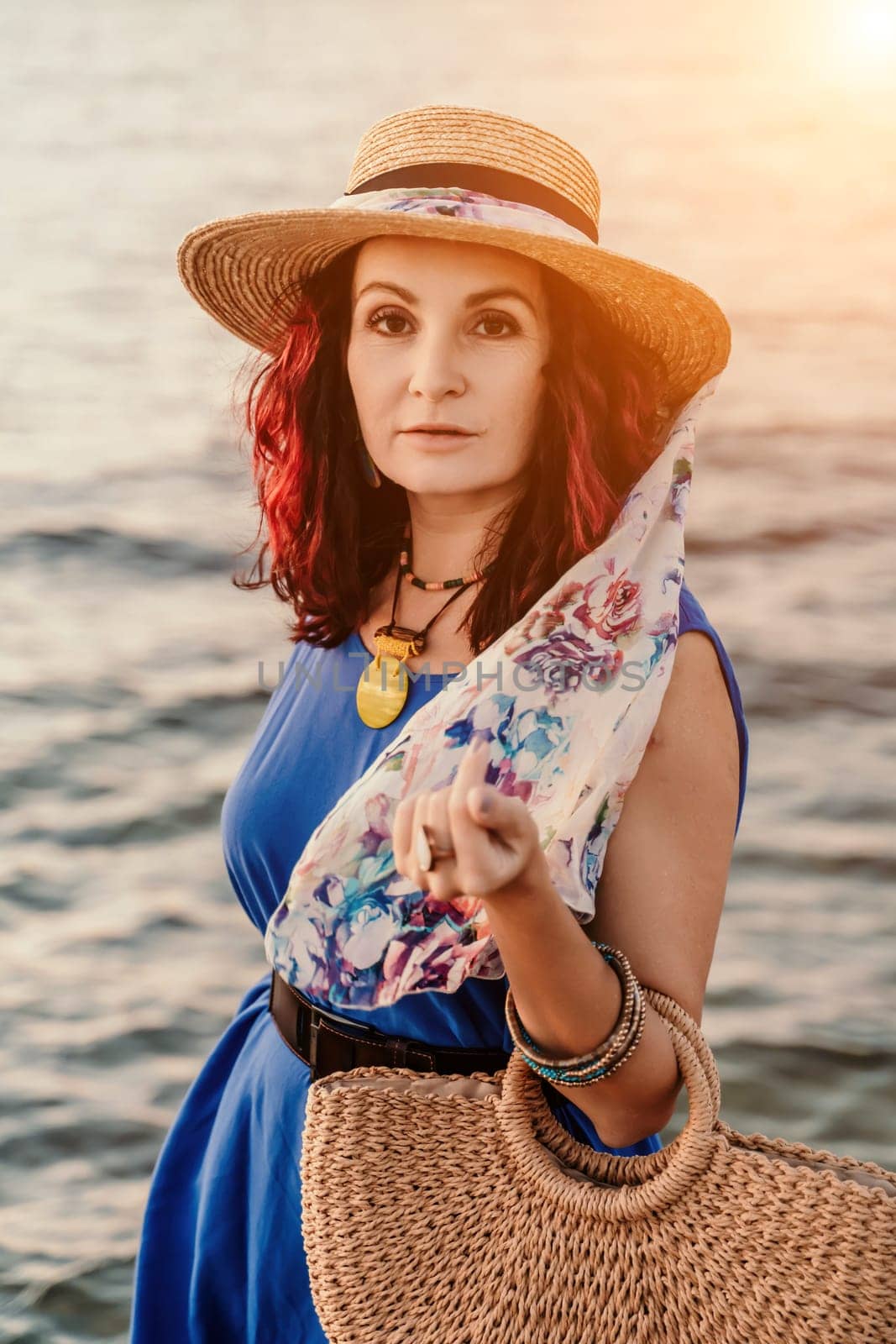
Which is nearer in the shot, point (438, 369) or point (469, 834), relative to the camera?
point (469, 834)

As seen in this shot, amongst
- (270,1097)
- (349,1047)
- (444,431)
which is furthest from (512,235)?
(270,1097)

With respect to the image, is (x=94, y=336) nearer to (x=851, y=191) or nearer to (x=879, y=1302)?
(x=851, y=191)

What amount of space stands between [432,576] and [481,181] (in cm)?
35

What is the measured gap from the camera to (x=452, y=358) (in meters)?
1.19

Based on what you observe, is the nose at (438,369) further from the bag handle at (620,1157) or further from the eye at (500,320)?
the bag handle at (620,1157)

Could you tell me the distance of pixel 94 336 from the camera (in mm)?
4629

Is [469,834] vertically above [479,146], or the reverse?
[479,146]

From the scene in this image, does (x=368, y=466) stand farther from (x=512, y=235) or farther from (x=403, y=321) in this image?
(x=512, y=235)

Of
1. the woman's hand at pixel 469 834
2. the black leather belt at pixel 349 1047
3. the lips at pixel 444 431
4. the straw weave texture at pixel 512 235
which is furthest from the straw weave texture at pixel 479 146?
the black leather belt at pixel 349 1047

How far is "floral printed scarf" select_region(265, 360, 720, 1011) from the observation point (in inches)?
42.9

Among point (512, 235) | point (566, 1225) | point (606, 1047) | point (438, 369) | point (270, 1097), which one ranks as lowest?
point (270, 1097)

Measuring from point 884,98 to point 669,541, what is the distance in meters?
4.49

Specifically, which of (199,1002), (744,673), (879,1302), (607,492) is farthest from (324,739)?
(744,673)

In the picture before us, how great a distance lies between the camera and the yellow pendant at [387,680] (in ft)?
4.26
